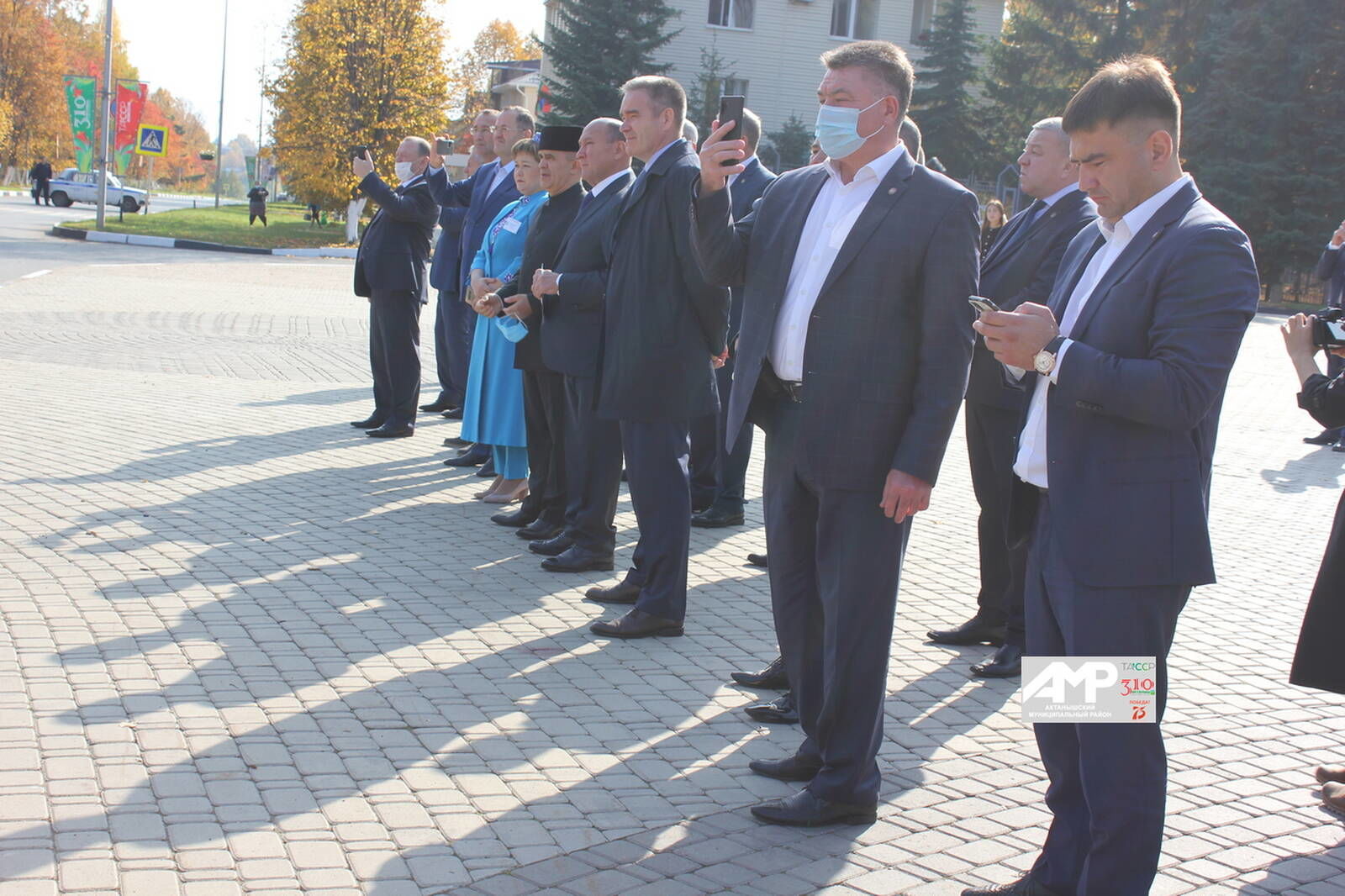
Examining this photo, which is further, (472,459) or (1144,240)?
(472,459)

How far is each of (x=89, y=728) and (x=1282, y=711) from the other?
450 centimetres

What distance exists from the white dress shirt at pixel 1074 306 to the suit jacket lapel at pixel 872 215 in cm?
66

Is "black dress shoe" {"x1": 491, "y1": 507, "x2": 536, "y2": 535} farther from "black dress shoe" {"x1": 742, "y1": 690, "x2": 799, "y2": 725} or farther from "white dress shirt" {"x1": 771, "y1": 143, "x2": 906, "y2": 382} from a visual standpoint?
"white dress shirt" {"x1": 771, "y1": 143, "x2": 906, "y2": 382}

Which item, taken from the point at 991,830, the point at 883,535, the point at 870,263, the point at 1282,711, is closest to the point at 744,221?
the point at 870,263

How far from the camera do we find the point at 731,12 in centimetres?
A: 4784

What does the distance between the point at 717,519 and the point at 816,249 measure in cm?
438

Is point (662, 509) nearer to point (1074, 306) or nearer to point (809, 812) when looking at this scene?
point (809, 812)

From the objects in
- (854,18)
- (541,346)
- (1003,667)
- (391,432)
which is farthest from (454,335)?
(854,18)

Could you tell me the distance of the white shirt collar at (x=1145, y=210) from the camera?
3.21 m

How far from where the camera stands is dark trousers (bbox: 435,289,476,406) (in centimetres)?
1098

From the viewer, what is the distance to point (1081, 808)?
349 centimetres

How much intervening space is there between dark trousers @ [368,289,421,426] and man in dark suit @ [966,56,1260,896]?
7588 millimetres

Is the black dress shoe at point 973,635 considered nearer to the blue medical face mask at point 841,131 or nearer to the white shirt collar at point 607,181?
the white shirt collar at point 607,181

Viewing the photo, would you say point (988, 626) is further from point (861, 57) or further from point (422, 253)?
point (422, 253)
